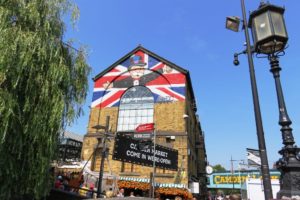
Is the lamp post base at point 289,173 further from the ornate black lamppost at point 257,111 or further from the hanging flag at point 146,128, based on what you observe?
the hanging flag at point 146,128

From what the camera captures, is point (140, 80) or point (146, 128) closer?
point (146, 128)

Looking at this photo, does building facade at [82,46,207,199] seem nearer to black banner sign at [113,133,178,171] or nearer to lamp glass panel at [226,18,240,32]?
black banner sign at [113,133,178,171]

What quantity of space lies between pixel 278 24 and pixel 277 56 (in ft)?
1.71

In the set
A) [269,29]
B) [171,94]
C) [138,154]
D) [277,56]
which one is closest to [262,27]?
[269,29]

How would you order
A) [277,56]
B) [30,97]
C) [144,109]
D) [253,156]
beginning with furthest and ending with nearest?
1. [144,109]
2. [30,97]
3. [253,156]
4. [277,56]

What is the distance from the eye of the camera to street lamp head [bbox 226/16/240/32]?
5742 mm

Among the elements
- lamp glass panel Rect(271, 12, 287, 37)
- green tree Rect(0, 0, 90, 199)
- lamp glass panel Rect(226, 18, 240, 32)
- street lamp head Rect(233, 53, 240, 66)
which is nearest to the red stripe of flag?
green tree Rect(0, 0, 90, 199)

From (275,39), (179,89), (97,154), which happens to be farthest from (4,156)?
(179,89)

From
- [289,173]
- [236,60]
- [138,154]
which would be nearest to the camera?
[289,173]

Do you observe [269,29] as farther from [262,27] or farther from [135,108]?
[135,108]

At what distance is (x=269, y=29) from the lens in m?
4.58

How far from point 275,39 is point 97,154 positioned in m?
18.0

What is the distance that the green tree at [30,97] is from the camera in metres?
7.30

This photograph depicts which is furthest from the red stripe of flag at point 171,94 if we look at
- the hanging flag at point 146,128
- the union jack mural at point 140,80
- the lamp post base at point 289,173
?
the lamp post base at point 289,173
